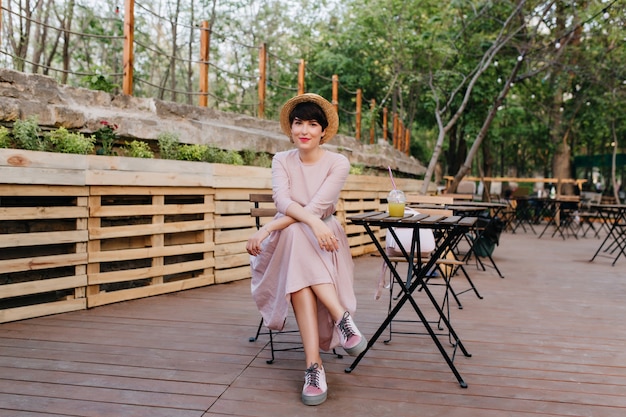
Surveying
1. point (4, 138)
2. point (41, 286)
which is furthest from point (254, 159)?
point (41, 286)

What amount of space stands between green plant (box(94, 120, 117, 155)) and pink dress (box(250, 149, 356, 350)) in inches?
92.3

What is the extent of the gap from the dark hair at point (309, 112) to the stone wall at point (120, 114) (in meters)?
2.55

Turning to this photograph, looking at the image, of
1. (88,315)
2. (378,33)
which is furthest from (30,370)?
(378,33)

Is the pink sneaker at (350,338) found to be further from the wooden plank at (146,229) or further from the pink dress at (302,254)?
the wooden plank at (146,229)

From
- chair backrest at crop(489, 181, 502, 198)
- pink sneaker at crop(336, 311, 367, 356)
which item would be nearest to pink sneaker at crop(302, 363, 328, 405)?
pink sneaker at crop(336, 311, 367, 356)

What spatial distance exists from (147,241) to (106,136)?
3.34 feet

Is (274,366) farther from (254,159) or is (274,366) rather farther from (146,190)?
(254,159)

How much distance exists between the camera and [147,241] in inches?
178

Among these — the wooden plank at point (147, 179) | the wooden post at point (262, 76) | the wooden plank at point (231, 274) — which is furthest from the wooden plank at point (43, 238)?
the wooden post at point (262, 76)

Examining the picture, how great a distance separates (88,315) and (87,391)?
5.06 ft

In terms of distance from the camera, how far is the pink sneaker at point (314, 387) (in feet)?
7.77

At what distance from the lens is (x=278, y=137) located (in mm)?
7773

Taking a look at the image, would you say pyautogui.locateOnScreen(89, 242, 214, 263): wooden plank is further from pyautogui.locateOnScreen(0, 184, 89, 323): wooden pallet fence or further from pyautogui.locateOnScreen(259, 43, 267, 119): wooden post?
pyautogui.locateOnScreen(259, 43, 267, 119): wooden post

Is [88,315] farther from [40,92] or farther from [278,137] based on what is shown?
[278,137]
